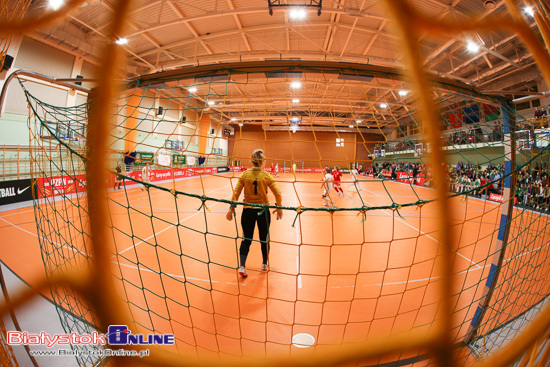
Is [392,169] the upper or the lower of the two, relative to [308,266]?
upper

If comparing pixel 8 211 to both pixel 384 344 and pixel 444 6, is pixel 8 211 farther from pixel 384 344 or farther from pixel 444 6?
pixel 444 6

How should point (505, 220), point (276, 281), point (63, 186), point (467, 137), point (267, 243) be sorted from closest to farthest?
1. point (505, 220)
2. point (63, 186)
3. point (267, 243)
4. point (276, 281)
5. point (467, 137)

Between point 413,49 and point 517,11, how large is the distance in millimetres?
624

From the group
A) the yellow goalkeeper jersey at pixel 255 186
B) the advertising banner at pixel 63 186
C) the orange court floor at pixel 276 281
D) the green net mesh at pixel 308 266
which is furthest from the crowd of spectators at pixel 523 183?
the advertising banner at pixel 63 186

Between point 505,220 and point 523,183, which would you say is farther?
point 523,183

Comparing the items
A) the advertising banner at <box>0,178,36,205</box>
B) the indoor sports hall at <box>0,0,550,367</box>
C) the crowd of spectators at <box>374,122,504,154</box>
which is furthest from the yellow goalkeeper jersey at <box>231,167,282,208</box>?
the advertising banner at <box>0,178,36,205</box>

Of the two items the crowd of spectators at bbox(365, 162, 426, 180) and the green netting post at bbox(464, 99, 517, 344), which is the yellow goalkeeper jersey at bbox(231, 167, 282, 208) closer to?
the green netting post at bbox(464, 99, 517, 344)

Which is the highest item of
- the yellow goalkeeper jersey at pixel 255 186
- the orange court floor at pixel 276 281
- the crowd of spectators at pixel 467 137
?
the crowd of spectators at pixel 467 137

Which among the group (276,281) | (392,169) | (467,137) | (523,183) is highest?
(467,137)

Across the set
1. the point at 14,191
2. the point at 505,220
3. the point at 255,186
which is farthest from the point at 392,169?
the point at 14,191

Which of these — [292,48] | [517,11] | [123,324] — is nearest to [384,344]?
[123,324]

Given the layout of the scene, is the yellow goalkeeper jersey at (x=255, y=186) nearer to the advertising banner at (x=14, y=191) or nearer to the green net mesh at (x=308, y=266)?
the green net mesh at (x=308, y=266)

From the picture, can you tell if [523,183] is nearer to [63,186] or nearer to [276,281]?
[276,281]

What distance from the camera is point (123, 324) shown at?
57cm
